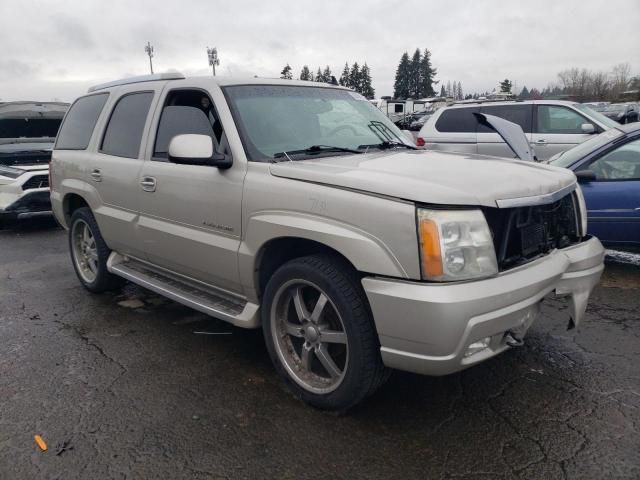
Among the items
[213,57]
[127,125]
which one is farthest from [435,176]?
[213,57]

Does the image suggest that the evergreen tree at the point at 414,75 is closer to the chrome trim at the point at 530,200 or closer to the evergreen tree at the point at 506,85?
the evergreen tree at the point at 506,85

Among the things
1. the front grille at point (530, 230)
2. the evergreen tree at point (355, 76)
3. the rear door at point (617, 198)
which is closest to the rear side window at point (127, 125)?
the front grille at point (530, 230)

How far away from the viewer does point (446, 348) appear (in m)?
2.39

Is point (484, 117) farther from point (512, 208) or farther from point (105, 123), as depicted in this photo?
point (105, 123)

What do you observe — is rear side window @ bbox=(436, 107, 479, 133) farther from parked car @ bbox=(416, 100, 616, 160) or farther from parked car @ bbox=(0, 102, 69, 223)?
parked car @ bbox=(0, 102, 69, 223)

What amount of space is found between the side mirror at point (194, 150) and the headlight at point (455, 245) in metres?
1.39

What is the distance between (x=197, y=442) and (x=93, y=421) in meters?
0.65

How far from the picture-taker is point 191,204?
3.49 metres

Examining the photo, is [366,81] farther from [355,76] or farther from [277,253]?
[277,253]

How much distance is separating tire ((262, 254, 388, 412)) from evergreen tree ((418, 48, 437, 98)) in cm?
10085

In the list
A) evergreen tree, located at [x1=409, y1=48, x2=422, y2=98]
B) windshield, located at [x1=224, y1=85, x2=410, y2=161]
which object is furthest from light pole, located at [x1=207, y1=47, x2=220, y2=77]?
evergreen tree, located at [x1=409, y1=48, x2=422, y2=98]

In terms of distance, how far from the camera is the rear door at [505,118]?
9812 mm

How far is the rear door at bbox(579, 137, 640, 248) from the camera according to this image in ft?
16.2

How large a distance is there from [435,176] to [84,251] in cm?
391
